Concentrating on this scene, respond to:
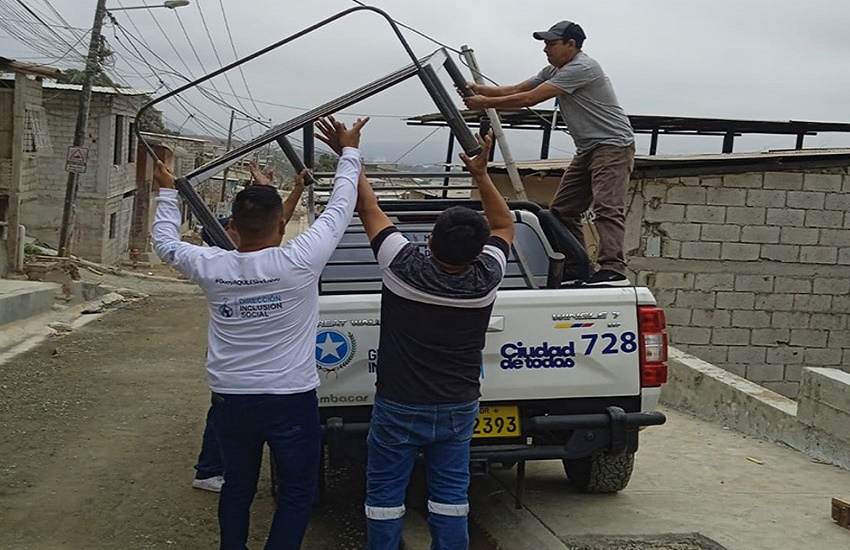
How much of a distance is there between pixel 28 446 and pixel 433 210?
10.9ft

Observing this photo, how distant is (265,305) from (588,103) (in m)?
2.83

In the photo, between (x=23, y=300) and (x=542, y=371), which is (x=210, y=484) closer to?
(x=542, y=371)

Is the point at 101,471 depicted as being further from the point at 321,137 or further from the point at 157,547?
the point at 321,137

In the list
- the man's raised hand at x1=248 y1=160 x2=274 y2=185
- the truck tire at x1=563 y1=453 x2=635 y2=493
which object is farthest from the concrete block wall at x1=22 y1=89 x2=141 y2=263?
the truck tire at x1=563 y1=453 x2=635 y2=493

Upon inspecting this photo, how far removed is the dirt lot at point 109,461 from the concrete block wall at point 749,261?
18.6ft

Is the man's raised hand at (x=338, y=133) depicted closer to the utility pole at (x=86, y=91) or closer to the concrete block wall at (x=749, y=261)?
the concrete block wall at (x=749, y=261)

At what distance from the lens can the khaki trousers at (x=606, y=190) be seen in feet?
18.0

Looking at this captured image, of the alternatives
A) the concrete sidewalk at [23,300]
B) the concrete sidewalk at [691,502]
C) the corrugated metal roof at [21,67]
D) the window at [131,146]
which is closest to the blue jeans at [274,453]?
the concrete sidewalk at [691,502]

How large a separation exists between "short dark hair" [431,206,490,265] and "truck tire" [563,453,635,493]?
2.14m

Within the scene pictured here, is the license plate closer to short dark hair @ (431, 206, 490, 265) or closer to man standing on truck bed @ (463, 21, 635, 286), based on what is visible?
man standing on truck bed @ (463, 21, 635, 286)

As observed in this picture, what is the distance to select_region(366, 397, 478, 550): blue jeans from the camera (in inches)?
147

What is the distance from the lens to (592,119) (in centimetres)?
569

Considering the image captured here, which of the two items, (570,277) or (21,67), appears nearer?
(570,277)

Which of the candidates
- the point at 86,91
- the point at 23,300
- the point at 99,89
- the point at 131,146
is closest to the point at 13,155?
the point at 86,91
